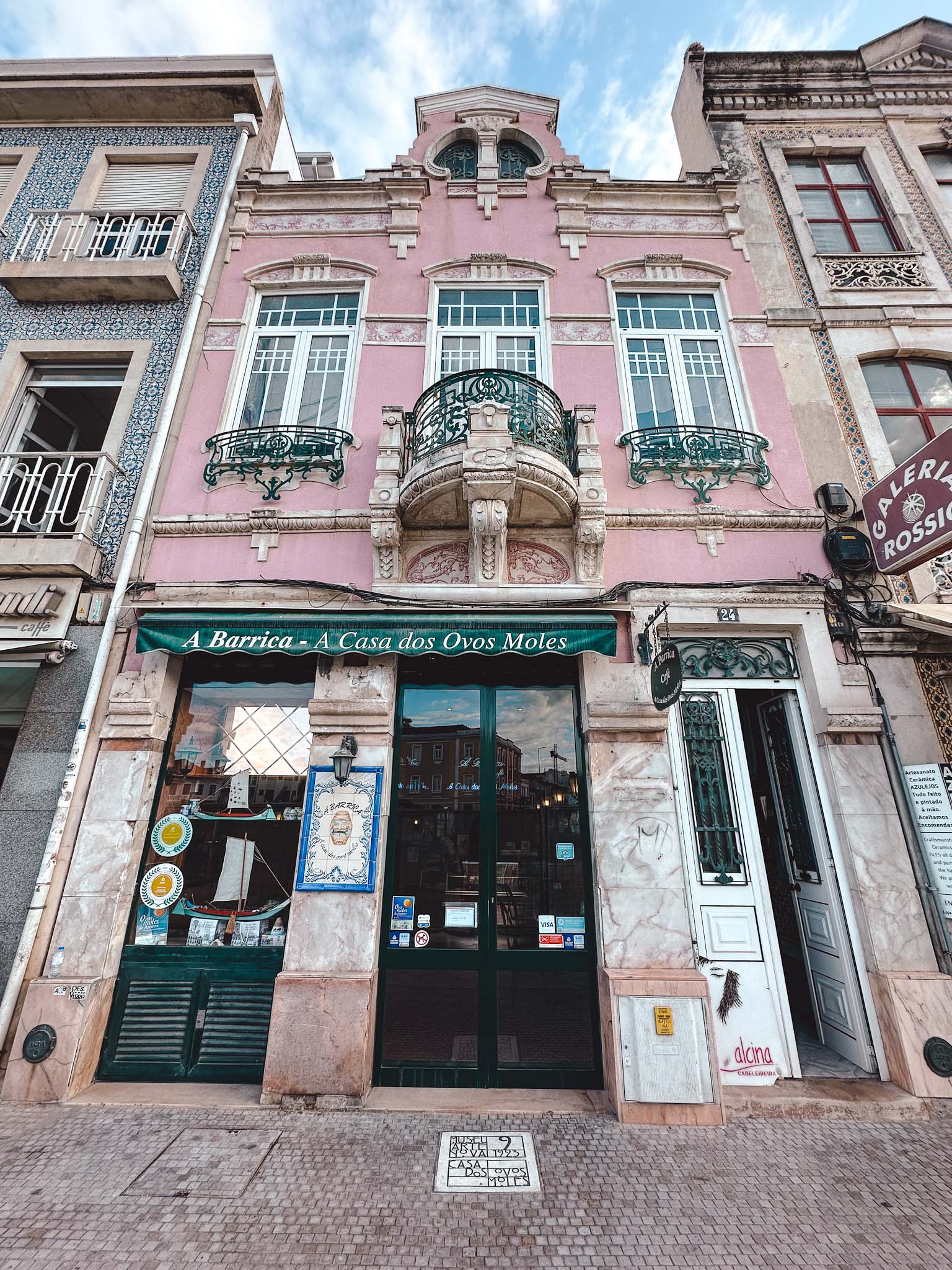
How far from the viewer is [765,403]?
23.3ft

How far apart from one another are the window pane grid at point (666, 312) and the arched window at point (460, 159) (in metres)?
3.71

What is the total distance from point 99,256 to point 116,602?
5.85 metres

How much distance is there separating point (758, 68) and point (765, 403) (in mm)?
6973

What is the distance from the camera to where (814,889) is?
5.75 meters

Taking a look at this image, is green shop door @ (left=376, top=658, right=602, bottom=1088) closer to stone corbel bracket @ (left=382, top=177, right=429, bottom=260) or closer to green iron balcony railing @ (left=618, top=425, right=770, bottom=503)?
green iron balcony railing @ (left=618, top=425, right=770, bottom=503)

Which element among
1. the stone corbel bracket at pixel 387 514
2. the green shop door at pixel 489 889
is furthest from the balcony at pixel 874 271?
the green shop door at pixel 489 889

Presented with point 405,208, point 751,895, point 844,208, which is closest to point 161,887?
point 751,895

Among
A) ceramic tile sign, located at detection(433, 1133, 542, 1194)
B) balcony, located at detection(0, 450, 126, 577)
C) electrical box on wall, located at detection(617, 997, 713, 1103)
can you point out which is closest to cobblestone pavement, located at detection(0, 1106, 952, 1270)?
ceramic tile sign, located at detection(433, 1133, 542, 1194)

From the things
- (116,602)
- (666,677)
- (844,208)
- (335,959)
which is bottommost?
(335,959)

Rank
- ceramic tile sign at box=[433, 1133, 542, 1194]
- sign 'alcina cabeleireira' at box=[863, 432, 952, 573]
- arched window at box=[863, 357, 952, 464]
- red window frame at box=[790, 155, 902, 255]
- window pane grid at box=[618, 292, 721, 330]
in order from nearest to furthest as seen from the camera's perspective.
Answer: ceramic tile sign at box=[433, 1133, 542, 1194], sign 'alcina cabeleireira' at box=[863, 432, 952, 573], arched window at box=[863, 357, 952, 464], window pane grid at box=[618, 292, 721, 330], red window frame at box=[790, 155, 902, 255]

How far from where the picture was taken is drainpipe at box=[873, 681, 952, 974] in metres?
5.00

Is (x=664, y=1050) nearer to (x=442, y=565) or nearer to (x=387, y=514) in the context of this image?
(x=442, y=565)

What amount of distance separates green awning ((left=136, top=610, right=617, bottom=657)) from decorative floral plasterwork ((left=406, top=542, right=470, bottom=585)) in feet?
2.23

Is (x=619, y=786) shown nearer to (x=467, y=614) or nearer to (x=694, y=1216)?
(x=467, y=614)
